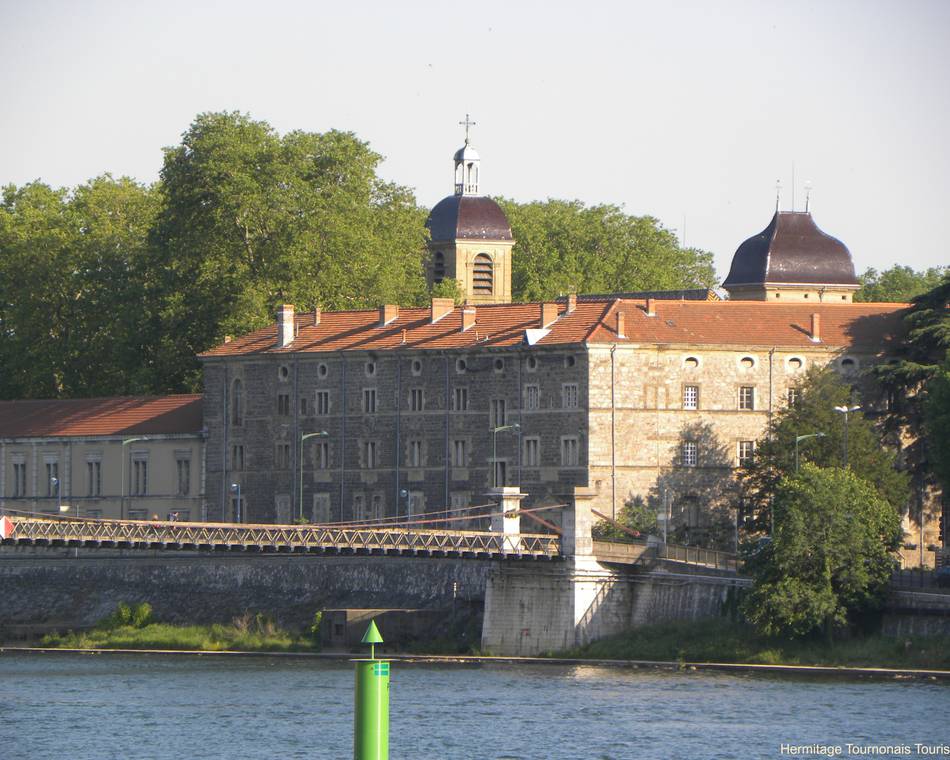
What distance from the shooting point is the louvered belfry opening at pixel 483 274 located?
144 metres

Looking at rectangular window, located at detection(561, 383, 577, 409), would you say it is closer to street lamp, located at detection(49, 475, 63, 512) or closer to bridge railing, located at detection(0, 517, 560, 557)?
bridge railing, located at detection(0, 517, 560, 557)

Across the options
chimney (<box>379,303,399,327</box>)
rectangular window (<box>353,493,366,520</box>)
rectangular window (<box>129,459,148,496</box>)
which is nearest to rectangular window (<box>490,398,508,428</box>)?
rectangular window (<box>353,493,366,520</box>)

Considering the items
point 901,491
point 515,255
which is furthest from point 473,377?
point 515,255

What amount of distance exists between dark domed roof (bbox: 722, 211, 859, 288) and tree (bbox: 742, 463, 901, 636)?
41.9m

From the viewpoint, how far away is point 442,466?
104 metres

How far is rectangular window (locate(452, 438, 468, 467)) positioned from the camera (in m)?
104

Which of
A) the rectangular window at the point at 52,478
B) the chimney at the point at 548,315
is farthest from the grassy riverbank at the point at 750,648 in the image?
the rectangular window at the point at 52,478

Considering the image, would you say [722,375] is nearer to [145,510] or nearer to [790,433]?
[790,433]

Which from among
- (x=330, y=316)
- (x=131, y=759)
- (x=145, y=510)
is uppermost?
(x=330, y=316)

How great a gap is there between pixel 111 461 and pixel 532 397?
19440 millimetres

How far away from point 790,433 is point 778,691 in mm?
20953

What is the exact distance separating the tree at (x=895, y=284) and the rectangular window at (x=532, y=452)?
56.4 metres

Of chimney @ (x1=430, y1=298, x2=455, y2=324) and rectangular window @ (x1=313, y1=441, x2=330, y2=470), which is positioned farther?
rectangular window @ (x1=313, y1=441, x2=330, y2=470)

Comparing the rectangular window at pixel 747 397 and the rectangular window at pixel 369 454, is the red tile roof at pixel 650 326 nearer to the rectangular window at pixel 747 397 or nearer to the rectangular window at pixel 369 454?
the rectangular window at pixel 747 397
